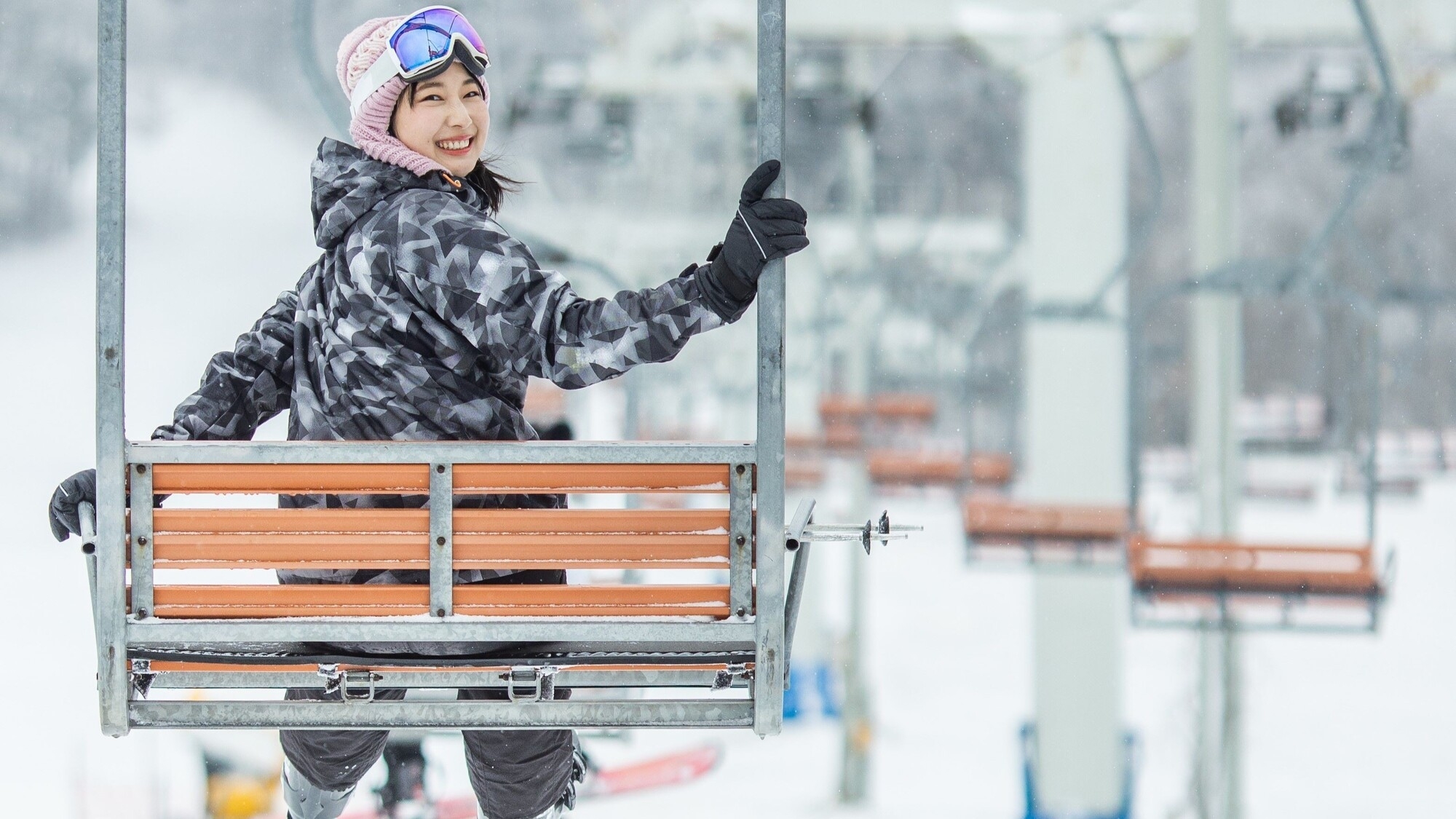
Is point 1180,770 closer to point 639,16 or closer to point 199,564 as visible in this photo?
point 639,16

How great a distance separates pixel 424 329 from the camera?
4.60 feet

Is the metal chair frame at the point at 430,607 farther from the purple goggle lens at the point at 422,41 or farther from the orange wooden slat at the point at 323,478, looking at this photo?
the purple goggle lens at the point at 422,41

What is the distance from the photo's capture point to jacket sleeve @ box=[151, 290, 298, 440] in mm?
1535

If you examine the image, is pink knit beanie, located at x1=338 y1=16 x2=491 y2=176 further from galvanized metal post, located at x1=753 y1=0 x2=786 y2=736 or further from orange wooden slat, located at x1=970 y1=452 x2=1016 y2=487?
orange wooden slat, located at x1=970 y1=452 x2=1016 y2=487

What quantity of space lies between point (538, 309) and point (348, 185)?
0.90 feet

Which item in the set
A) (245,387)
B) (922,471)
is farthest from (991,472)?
(245,387)

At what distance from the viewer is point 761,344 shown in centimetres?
129

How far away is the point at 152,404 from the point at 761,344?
19494 mm

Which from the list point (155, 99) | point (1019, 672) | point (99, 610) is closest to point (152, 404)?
point (155, 99)

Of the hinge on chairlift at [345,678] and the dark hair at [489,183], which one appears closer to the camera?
the hinge on chairlift at [345,678]

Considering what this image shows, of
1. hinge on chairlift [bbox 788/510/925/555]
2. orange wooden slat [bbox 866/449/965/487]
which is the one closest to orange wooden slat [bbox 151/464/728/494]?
hinge on chairlift [bbox 788/510/925/555]

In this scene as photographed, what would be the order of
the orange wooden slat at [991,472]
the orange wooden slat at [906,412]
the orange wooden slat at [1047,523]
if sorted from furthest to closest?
the orange wooden slat at [906,412]
the orange wooden slat at [991,472]
the orange wooden slat at [1047,523]

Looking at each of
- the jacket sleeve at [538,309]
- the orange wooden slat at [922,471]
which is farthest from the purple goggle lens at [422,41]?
the orange wooden slat at [922,471]

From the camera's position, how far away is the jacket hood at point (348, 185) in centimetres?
144
